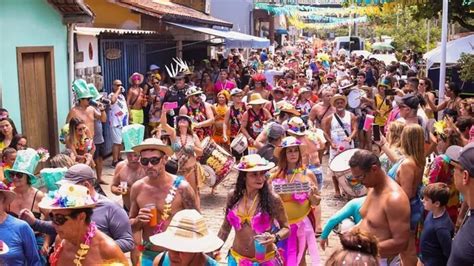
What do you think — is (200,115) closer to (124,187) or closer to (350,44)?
(124,187)

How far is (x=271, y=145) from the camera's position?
770 centimetres

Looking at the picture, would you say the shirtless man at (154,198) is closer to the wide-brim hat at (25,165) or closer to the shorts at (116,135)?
the wide-brim hat at (25,165)

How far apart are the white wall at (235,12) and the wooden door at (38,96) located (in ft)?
75.7

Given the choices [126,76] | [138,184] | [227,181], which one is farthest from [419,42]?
[138,184]

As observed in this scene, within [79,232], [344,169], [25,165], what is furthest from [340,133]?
[79,232]

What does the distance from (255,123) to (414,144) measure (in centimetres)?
480

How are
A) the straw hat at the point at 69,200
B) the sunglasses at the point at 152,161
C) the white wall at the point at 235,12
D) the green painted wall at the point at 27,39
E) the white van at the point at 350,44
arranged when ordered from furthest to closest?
the white van at the point at 350,44
the white wall at the point at 235,12
the green painted wall at the point at 27,39
the sunglasses at the point at 152,161
the straw hat at the point at 69,200

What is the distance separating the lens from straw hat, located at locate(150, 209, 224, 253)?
3.81 m

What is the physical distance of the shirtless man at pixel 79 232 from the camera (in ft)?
13.7

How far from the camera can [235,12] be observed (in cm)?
3659

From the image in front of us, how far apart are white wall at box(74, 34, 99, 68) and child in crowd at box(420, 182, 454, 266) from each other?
8.57 meters

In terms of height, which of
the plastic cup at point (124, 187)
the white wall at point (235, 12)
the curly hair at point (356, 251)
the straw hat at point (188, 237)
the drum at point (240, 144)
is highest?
the white wall at point (235, 12)

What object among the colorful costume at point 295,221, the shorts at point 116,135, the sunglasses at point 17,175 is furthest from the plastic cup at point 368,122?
the sunglasses at point 17,175

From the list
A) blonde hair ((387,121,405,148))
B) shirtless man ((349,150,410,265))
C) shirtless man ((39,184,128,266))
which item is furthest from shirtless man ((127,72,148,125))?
shirtless man ((39,184,128,266))
